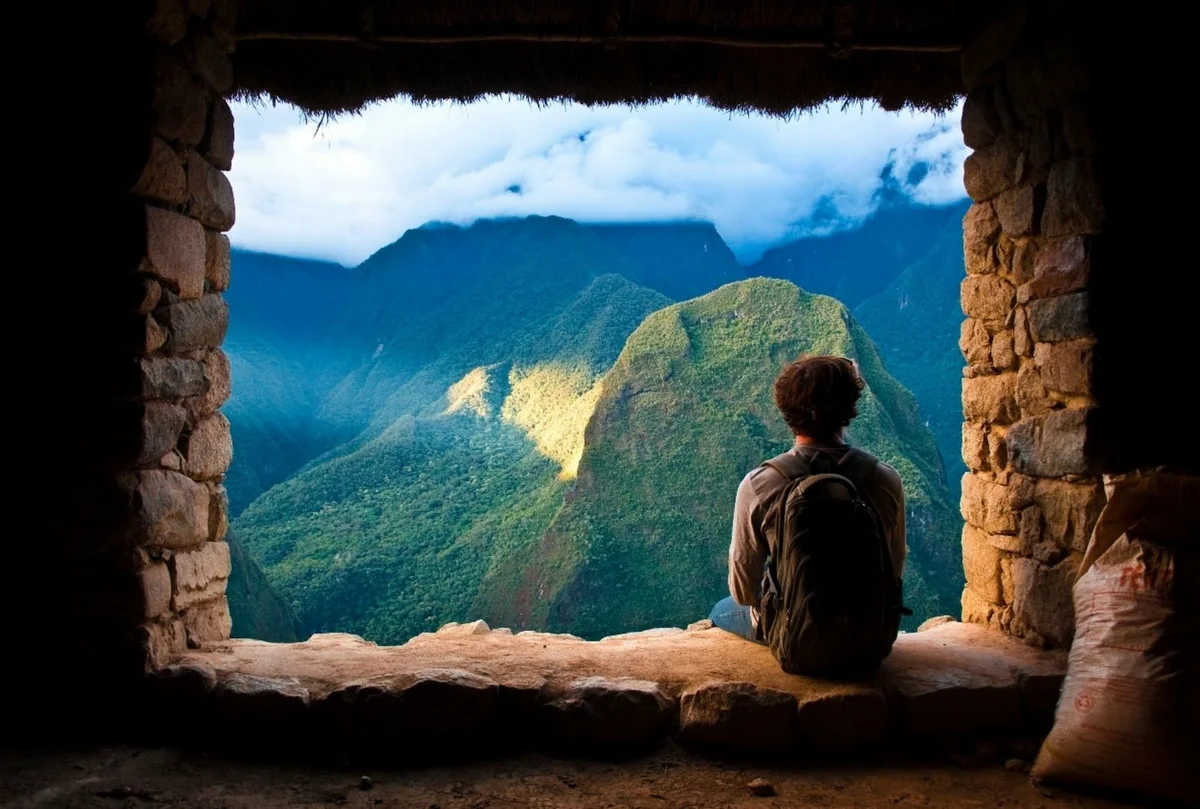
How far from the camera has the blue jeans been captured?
123 inches

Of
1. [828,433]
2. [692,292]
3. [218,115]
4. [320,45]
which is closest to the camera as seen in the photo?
[828,433]

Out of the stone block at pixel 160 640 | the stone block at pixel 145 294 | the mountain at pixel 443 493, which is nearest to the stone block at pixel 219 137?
the stone block at pixel 145 294

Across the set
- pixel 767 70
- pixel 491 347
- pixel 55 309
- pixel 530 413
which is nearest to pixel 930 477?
pixel 530 413

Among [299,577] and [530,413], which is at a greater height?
[530,413]

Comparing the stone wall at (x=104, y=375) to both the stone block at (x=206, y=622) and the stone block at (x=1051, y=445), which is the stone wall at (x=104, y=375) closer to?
the stone block at (x=206, y=622)

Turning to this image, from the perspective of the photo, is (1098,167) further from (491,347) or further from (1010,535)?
(491,347)

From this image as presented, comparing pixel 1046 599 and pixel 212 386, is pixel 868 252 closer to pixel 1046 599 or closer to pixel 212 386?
pixel 1046 599

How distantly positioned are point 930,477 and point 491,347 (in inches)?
736

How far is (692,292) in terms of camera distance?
43219 mm

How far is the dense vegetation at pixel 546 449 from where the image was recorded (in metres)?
23.7

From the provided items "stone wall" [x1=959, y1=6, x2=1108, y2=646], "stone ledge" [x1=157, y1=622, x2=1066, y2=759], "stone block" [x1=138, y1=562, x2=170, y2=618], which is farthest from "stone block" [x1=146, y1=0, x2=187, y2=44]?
"stone wall" [x1=959, y1=6, x2=1108, y2=646]

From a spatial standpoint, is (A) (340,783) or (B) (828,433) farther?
(B) (828,433)

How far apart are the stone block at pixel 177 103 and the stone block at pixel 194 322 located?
56cm

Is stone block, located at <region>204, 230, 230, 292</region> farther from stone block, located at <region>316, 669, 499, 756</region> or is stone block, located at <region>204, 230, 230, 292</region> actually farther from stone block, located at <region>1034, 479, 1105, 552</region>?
stone block, located at <region>1034, 479, 1105, 552</region>
